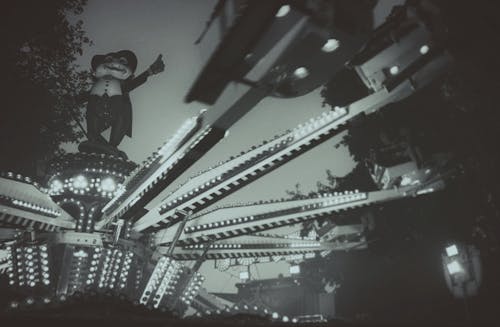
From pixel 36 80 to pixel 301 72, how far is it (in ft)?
69.4

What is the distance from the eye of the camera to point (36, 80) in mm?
20719

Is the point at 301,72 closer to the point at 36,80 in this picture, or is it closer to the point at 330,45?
the point at 330,45

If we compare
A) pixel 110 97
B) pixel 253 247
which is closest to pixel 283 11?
pixel 110 97

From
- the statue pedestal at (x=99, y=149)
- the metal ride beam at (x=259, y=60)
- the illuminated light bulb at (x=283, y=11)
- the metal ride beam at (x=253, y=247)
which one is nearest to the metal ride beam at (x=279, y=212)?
the metal ride beam at (x=253, y=247)

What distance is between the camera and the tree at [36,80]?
59.6 ft

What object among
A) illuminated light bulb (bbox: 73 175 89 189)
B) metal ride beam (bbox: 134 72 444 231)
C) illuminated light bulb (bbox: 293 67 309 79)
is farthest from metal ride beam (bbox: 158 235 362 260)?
illuminated light bulb (bbox: 293 67 309 79)

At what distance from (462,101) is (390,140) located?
575 centimetres

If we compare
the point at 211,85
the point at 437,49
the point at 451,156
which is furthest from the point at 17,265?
the point at 451,156

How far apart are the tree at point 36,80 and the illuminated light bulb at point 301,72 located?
1668 centimetres

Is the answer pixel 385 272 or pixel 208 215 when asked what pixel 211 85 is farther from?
pixel 385 272

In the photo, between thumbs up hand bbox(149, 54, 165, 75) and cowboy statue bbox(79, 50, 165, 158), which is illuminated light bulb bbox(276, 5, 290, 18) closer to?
cowboy statue bbox(79, 50, 165, 158)

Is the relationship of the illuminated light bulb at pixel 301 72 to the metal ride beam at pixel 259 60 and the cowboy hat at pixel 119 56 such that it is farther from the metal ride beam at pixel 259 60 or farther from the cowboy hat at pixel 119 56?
the cowboy hat at pixel 119 56

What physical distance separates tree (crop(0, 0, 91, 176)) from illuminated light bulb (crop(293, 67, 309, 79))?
16676mm

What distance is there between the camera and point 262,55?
164 inches
